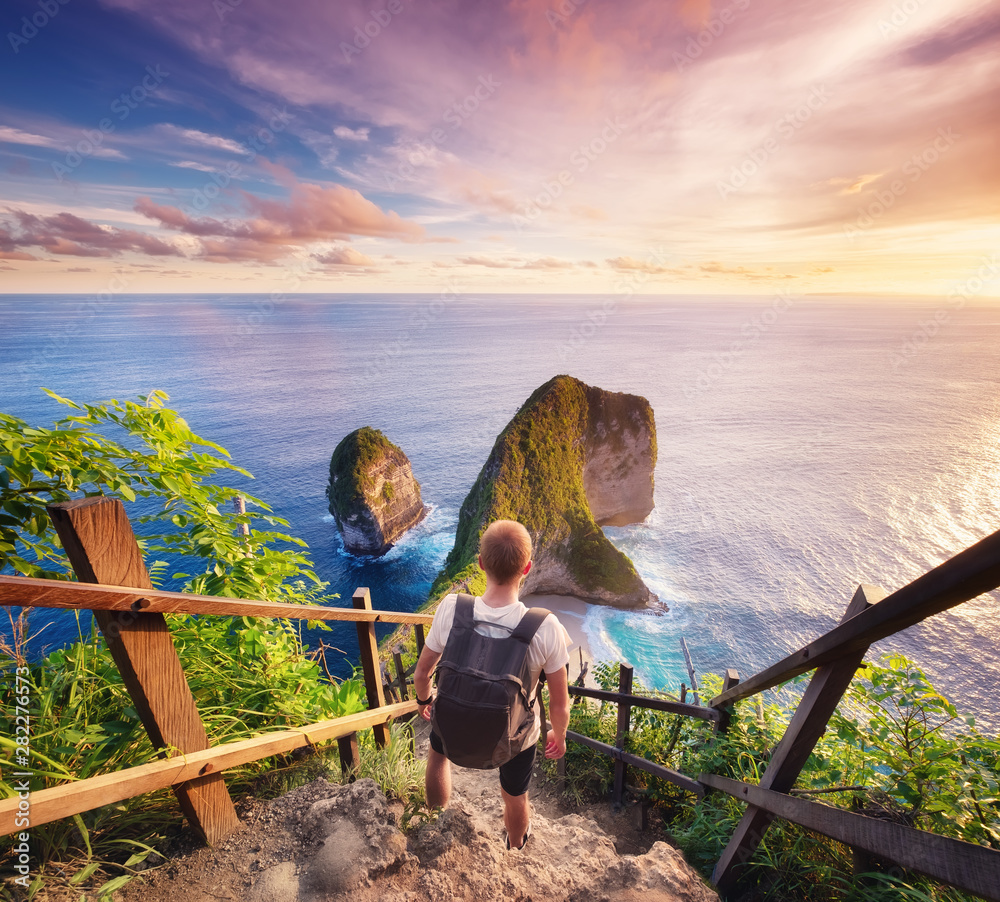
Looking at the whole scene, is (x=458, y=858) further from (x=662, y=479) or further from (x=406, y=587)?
(x=662, y=479)

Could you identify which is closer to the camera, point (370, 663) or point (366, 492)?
point (370, 663)

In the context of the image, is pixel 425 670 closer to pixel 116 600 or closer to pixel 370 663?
pixel 370 663

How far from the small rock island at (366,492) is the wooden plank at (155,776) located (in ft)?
115

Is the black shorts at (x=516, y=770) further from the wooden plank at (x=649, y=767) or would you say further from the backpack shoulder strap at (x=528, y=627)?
the wooden plank at (x=649, y=767)

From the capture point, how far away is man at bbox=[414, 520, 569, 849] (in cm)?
260

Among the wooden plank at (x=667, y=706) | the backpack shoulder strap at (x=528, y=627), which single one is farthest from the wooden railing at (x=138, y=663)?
the wooden plank at (x=667, y=706)

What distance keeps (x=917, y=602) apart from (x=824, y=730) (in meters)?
1.01

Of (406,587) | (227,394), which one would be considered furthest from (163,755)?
(227,394)

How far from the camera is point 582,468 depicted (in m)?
38.8

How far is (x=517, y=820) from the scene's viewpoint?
3.07m

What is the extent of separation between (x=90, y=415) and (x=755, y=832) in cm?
485

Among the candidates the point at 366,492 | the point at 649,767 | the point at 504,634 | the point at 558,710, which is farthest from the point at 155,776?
the point at 366,492

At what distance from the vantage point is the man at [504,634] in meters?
2.60

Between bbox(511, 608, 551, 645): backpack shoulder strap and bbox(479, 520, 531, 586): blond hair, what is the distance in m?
0.23
